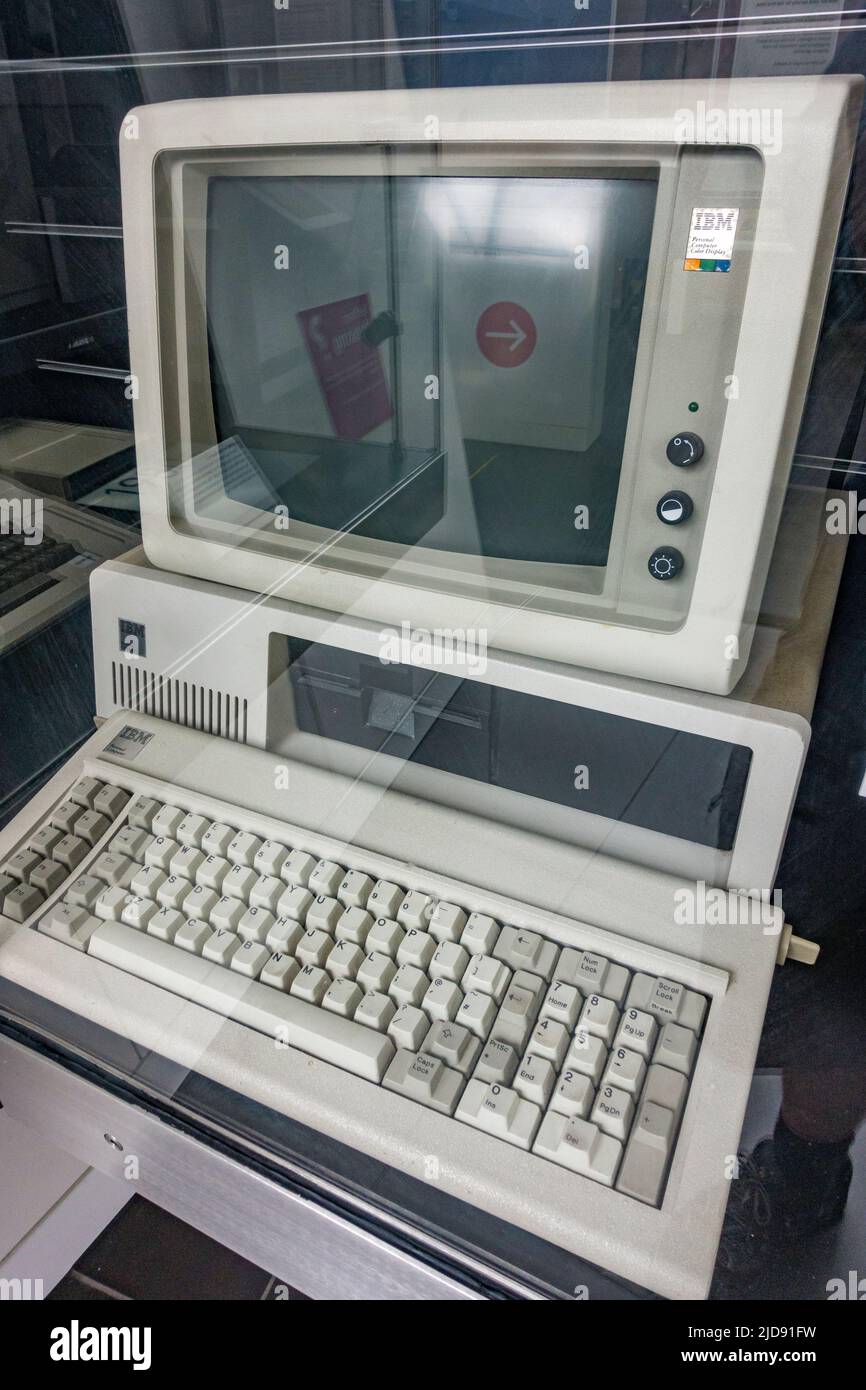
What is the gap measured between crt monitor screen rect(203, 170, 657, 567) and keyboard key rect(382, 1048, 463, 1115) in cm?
42

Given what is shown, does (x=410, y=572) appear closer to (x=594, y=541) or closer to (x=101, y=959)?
(x=594, y=541)

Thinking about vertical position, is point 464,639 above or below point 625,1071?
above

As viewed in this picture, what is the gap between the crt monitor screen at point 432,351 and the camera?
71cm

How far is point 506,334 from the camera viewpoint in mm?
756

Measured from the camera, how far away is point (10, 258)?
3.71 ft

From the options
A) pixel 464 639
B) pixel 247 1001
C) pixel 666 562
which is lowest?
pixel 247 1001

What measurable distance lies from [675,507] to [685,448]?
0.05 metres

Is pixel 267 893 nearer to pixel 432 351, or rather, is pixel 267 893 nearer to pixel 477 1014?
pixel 477 1014

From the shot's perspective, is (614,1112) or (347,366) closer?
(614,1112)

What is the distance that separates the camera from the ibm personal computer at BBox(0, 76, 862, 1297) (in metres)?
0.65

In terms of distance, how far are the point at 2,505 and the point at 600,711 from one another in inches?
32.0

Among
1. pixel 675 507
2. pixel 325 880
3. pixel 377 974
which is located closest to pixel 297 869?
pixel 325 880

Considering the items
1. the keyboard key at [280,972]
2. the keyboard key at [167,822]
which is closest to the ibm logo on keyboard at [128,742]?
the keyboard key at [167,822]
